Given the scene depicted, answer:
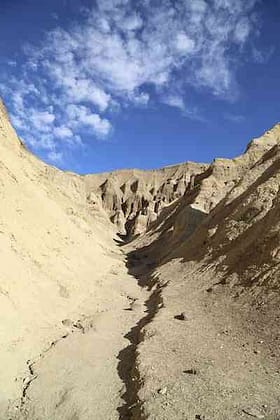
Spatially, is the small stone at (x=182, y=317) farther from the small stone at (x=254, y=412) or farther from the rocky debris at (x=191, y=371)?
the small stone at (x=254, y=412)

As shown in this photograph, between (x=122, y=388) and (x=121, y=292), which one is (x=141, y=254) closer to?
(x=121, y=292)

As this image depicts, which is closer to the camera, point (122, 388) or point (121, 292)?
point (122, 388)

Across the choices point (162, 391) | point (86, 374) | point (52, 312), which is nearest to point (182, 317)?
point (52, 312)

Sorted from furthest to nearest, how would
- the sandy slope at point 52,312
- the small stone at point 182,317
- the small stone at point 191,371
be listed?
1. the small stone at point 182,317
2. the sandy slope at point 52,312
3. the small stone at point 191,371

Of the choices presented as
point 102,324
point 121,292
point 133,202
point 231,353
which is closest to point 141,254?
point 121,292

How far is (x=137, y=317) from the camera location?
18.7m

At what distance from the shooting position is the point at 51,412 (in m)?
10.8

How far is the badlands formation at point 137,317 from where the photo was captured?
10.6 meters

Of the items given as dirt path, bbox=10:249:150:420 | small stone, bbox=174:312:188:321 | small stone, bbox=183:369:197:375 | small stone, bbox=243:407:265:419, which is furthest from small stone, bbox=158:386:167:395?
small stone, bbox=174:312:188:321

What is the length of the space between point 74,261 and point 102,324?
27.3 feet

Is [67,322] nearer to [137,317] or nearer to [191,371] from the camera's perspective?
[137,317]

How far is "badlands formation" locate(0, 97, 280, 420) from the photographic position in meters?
10.6

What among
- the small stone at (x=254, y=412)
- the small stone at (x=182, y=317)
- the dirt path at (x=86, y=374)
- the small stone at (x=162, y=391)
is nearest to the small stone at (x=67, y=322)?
the dirt path at (x=86, y=374)

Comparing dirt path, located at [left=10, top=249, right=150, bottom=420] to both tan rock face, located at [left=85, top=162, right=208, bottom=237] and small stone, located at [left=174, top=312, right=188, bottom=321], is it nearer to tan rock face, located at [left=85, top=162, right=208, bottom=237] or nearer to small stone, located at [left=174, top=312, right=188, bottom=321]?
small stone, located at [left=174, top=312, right=188, bottom=321]
